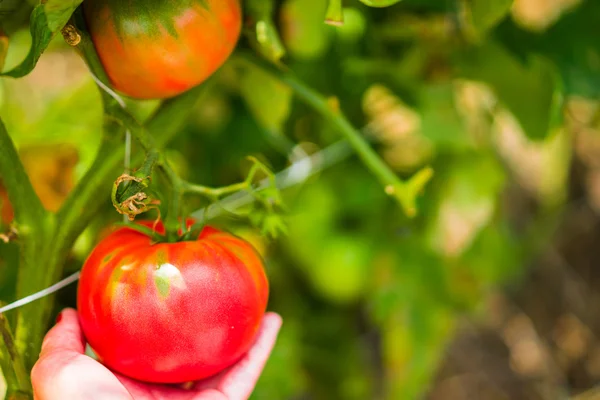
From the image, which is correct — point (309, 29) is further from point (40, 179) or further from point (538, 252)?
point (538, 252)

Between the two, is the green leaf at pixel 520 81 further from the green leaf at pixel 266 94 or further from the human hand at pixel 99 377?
the human hand at pixel 99 377

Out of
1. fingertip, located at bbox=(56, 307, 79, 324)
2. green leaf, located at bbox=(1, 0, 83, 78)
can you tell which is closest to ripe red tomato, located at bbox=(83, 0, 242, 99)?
green leaf, located at bbox=(1, 0, 83, 78)

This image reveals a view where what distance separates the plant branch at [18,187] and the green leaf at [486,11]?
369mm

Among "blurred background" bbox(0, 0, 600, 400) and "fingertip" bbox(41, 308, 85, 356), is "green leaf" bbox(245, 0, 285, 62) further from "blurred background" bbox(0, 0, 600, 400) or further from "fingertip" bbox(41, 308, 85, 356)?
"fingertip" bbox(41, 308, 85, 356)

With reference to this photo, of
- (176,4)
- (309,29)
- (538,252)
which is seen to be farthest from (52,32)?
(538,252)

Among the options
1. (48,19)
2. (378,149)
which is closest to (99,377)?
(48,19)

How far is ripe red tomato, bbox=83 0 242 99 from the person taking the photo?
0.36 m

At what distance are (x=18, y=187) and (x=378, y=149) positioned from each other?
67 centimetres

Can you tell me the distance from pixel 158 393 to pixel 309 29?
16.0 inches

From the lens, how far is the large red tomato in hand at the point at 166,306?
1.19ft

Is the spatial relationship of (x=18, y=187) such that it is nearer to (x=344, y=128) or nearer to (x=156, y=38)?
(x=156, y=38)

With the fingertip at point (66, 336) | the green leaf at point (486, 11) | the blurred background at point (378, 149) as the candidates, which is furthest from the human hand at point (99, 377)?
the green leaf at point (486, 11)

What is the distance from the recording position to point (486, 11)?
0.48m

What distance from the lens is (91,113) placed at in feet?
2.64
